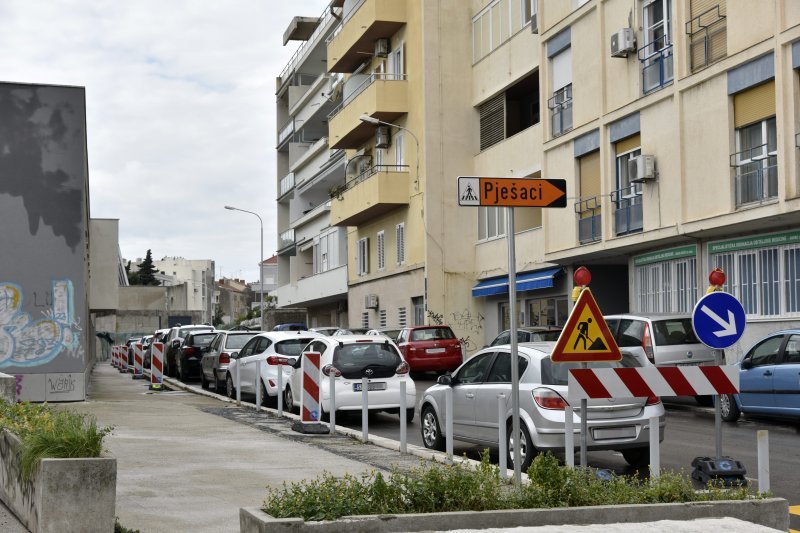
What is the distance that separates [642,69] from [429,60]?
550 inches

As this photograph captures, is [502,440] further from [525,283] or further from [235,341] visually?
[525,283]

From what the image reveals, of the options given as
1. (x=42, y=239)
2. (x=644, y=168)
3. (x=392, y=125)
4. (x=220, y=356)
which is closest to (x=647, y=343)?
(x=644, y=168)

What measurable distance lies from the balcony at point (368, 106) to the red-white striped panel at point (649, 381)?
3195 centimetres

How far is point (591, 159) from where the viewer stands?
95.6 feet

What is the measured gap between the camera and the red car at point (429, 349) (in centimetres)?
3203

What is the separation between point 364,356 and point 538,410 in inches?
262

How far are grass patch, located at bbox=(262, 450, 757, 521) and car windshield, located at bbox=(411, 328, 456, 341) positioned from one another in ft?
79.0

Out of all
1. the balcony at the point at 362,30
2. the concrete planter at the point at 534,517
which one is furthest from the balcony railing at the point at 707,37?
the balcony at the point at 362,30

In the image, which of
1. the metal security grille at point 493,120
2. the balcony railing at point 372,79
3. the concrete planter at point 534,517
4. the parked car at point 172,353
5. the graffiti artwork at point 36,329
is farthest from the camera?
the balcony railing at point 372,79

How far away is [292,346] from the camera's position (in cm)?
2191

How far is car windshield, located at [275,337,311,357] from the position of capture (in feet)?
71.4

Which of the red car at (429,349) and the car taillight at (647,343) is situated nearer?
the car taillight at (647,343)

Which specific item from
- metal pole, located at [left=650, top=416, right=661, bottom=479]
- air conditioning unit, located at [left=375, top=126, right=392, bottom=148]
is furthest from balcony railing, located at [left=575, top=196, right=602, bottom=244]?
metal pole, located at [left=650, top=416, right=661, bottom=479]

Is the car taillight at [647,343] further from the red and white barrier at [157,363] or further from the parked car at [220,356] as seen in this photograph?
the red and white barrier at [157,363]
